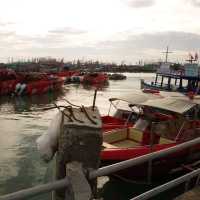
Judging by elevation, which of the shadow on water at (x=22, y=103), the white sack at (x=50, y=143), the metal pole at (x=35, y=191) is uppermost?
the white sack at (x=50, y=143)

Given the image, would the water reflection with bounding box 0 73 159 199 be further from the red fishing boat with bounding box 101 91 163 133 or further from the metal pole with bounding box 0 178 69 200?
the metal pole with bounding box 0 178 69 200

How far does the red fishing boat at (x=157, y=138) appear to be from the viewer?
37.3ft

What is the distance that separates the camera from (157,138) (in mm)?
13023

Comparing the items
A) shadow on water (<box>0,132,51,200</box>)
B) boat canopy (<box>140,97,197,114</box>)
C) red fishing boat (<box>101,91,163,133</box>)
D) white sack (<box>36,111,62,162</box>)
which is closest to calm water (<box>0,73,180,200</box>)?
shadow on water (<box>0,132,51,200</box>)

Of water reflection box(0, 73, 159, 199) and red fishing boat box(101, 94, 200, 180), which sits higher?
red fishing boat box(101, 94, 200, 180)

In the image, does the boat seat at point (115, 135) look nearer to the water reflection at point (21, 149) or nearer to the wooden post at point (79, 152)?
the water reflection at point (21, 149)

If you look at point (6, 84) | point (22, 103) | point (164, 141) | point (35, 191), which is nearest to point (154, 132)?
point (164, 141)

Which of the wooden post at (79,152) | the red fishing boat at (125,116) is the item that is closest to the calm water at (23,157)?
the red fishing boat at (125,116)

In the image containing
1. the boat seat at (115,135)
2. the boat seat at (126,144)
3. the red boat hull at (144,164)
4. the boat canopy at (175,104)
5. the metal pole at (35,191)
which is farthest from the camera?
the boat seat at (115,135)

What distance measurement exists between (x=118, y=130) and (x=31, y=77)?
29543 millimetres

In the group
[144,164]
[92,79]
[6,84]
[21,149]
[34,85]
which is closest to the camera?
[144,164]

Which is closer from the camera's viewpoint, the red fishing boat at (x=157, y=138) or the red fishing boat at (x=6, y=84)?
the red fishing boat at (x=157, y=138)

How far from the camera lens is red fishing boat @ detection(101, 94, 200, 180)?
37.3ft

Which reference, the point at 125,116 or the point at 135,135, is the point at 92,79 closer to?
the point at 125,116
